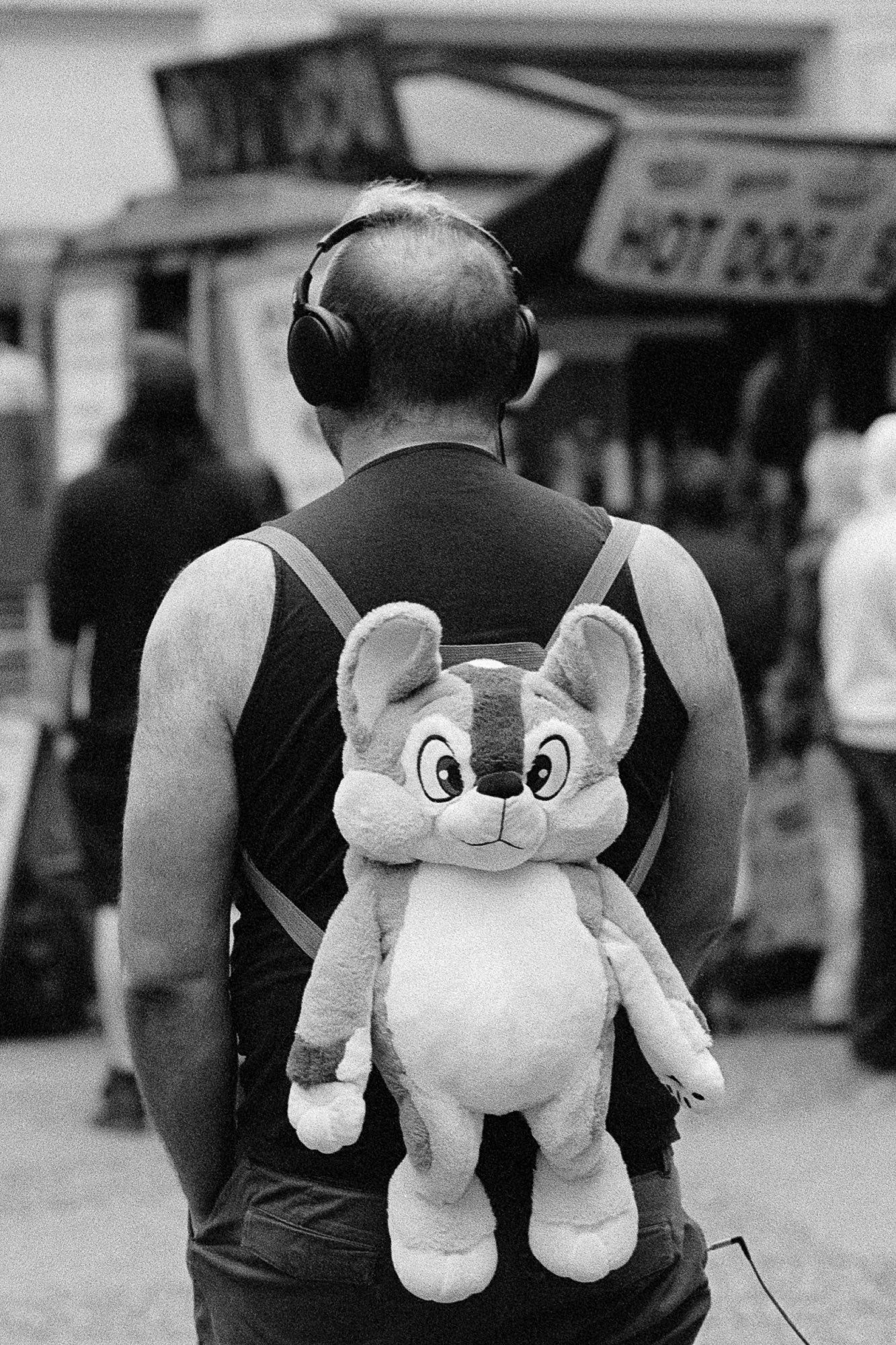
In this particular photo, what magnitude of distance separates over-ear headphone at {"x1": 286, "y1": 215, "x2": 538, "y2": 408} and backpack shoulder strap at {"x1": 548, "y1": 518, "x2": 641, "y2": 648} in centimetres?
21

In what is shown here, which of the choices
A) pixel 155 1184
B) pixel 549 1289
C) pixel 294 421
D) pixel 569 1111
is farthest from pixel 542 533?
pixel 294 421

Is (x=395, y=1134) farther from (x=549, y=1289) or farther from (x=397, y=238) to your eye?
(x=397, y=238)

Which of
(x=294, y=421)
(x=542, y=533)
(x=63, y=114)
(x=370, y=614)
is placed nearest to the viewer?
(x=370, y=614)

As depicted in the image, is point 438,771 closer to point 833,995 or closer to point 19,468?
point 833,995

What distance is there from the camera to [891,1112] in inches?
266

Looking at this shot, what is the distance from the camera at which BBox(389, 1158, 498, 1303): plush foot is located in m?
2.27

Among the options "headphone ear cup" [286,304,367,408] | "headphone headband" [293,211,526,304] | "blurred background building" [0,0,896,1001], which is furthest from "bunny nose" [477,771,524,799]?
"blurred background building" [0,0,896,1001]

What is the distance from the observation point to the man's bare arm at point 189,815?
2369 mm

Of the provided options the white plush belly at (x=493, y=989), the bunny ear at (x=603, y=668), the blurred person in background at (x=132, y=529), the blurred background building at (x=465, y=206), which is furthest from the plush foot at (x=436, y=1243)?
the blurred background building at (x=465, y=206)

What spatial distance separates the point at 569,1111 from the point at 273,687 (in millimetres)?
515

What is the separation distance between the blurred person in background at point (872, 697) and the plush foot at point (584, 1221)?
16.3 feet

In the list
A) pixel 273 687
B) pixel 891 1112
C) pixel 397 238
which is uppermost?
pixel 397 238

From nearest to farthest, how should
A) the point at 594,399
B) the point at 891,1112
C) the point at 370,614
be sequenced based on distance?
the point at 370,614, the point at 891,1112, the point at 594,399

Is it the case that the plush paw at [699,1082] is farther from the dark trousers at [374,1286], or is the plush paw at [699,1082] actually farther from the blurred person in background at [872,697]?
the blurred person in background at [872,697]
